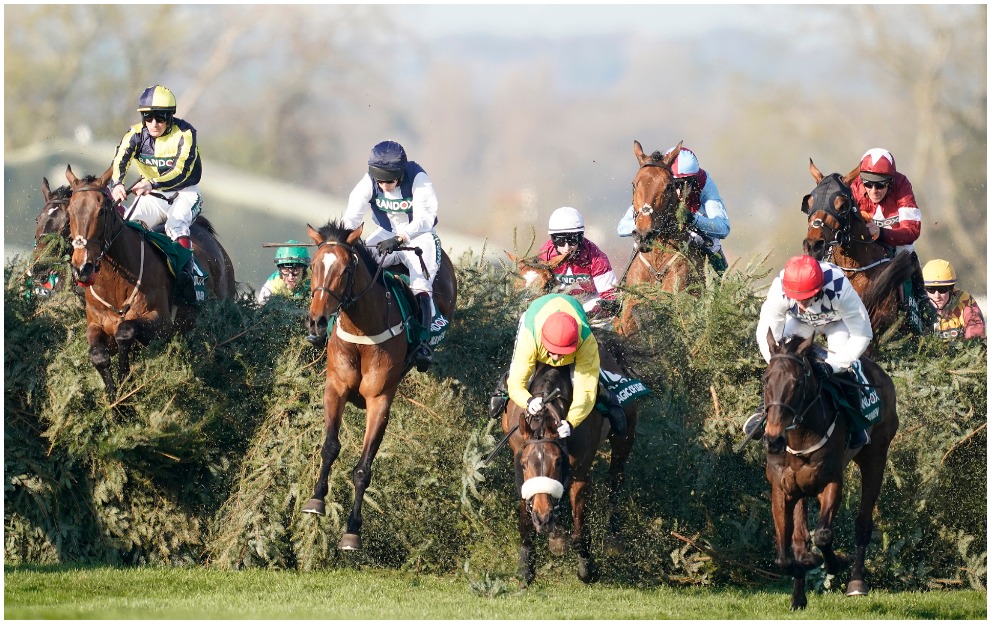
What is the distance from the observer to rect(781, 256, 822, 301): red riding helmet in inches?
385

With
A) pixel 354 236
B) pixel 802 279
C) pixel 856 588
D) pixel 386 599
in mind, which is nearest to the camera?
pixel 802 279

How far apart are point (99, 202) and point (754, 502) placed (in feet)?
17.9

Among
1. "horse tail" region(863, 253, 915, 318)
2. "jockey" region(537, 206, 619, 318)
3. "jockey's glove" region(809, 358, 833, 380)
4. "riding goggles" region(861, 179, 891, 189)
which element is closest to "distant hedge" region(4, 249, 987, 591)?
"horse tail" region(863, 253, 915, 318)

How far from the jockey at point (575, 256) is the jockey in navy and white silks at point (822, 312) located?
3.14m

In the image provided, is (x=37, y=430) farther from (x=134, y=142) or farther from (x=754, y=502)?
(x=754, y=502)

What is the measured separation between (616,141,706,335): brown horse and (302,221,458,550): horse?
7.42 feet

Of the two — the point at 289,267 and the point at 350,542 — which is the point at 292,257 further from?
the point at 350,542

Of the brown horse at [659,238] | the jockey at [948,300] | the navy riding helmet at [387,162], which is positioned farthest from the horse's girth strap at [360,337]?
the jockey at [948,300]

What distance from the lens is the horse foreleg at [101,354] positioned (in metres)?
11.5

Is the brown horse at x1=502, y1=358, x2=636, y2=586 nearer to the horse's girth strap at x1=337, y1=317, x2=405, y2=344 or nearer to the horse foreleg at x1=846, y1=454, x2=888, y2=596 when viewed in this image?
the horse's girth strap at x1=337, y1=317, x2=405, y2=344

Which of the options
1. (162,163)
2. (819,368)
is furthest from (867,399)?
(162,163)

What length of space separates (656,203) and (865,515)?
128 inches

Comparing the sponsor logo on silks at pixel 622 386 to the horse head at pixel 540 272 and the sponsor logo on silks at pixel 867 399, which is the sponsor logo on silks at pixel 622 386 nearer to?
the sponsor logo on silks at pixel 867 399

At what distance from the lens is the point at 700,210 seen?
43.4ft
